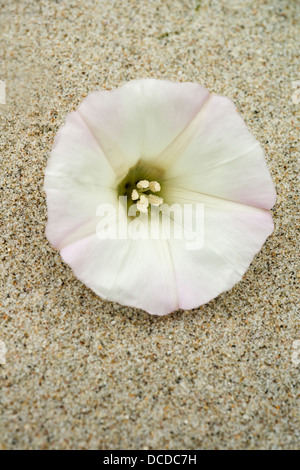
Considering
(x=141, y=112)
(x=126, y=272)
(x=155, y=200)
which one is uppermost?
(x=141, y=112)

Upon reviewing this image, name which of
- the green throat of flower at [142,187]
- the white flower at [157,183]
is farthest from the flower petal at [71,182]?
the green throat of flower at [142,187]

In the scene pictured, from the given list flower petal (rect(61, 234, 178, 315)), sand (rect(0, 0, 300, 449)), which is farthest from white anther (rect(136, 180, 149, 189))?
sand (rect(0, 0, 300, 449))

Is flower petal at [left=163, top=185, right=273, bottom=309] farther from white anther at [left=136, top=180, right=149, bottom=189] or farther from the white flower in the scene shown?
white anther at [left=136, top=180, right=149, bottom=189]

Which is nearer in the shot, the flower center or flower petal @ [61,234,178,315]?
flower petal @ [61,234,178,315]

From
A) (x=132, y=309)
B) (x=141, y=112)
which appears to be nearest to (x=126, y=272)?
(x=132, y=309)

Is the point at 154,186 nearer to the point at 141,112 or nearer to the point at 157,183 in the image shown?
the point at 157,183
